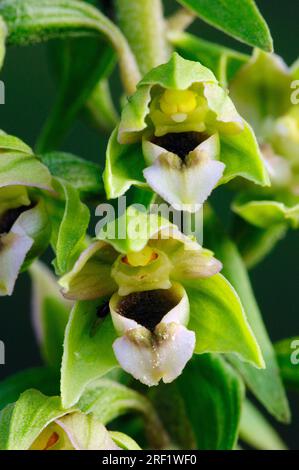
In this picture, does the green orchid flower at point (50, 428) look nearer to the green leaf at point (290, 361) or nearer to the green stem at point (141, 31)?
the green leaf at point (290, 361)

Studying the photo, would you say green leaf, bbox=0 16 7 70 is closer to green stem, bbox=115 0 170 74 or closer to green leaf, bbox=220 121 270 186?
green stem, bbox=115 0 170 74

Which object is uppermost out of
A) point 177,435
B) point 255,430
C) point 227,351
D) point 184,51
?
point 184,51

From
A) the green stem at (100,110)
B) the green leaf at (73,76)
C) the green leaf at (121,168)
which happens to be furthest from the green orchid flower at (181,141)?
the green stem at (100,110)

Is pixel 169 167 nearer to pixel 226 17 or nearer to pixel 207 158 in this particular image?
pixel 207 158

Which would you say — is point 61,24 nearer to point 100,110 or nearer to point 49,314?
point 100,110

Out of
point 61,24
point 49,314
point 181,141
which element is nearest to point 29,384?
point 49,314

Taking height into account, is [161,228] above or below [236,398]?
above

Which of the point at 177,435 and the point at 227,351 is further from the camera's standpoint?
the point at 177,435
